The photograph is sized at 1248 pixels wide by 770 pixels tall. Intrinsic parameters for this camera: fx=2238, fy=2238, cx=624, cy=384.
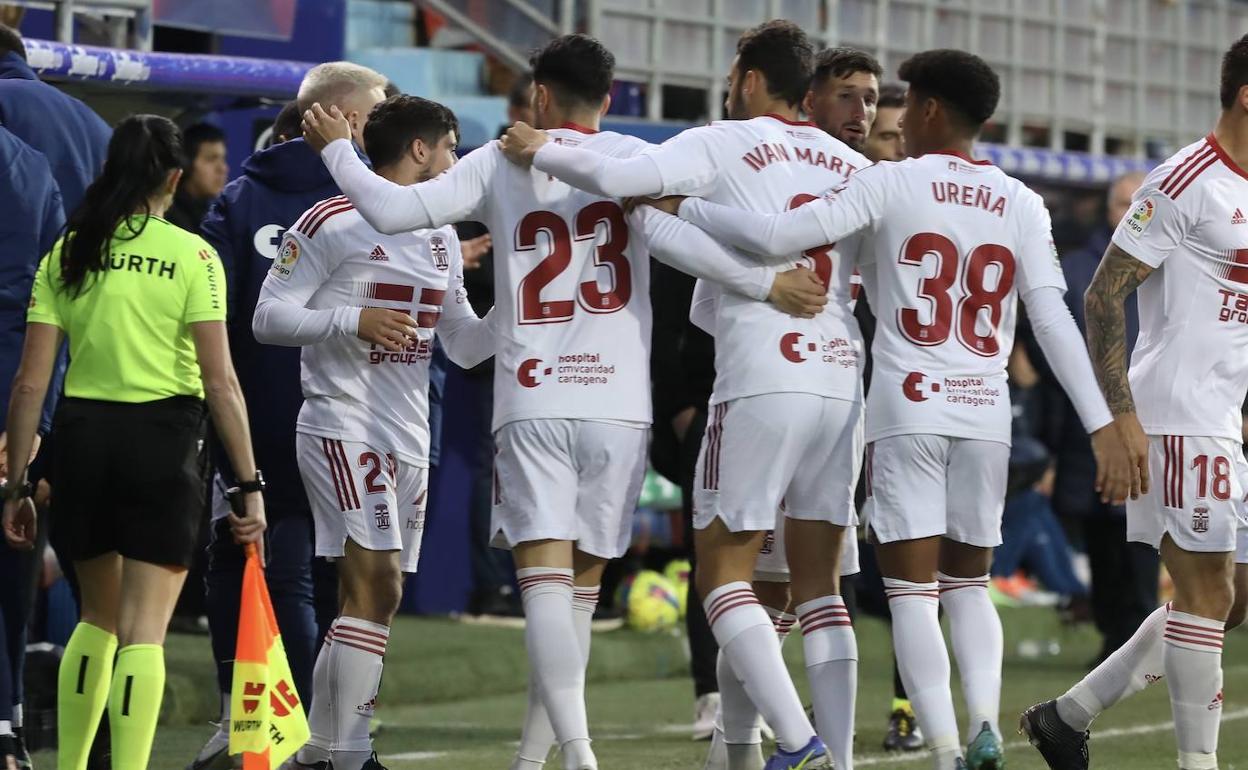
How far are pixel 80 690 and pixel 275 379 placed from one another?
4.67 ft

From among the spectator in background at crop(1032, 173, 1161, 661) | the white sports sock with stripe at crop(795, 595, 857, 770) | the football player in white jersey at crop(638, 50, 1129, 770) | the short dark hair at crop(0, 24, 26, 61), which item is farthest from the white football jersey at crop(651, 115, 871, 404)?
the spectator in background at crop(1032, 173, 1161, 661)

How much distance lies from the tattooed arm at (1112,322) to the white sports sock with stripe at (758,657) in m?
1.22

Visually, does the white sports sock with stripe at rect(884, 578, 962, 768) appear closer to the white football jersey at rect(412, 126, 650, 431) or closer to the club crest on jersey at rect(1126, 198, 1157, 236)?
the white football jersey at rect(412, 126, 650, 431)

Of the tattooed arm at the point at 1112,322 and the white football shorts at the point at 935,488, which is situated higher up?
the tattooed arm at the point at 1112,322

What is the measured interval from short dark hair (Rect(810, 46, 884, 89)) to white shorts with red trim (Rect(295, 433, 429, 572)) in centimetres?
185

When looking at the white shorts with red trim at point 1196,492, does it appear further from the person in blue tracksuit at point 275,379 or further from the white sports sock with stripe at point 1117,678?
the person in blue tracksuit at point 275,379

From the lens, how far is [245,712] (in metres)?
6.25

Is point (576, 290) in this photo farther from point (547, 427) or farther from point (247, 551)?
point (247, 551)

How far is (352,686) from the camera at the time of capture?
651 cm

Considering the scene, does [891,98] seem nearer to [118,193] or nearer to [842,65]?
[842,65]

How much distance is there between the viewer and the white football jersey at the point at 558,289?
6133 mm

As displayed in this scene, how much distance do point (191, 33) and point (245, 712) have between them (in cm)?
587

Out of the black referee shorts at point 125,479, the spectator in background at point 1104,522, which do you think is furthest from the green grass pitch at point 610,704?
the black referee shorts at point 125,479

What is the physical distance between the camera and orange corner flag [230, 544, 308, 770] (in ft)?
20.5
